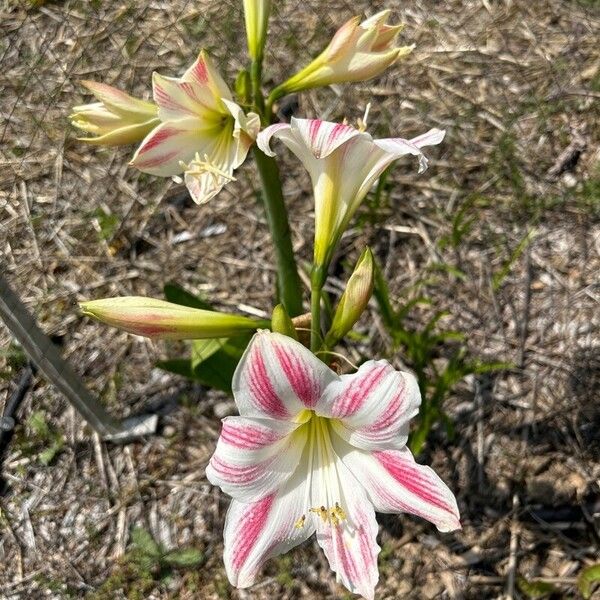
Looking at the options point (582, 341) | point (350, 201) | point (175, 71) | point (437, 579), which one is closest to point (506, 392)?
point (582, 341)

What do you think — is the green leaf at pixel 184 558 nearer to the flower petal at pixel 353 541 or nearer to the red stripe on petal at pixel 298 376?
the flower petal at pixel 353 541

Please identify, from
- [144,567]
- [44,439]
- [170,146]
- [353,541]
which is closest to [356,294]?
[353,541]

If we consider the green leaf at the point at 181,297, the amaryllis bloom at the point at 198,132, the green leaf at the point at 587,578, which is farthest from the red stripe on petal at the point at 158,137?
the green leaf at the point at 587,578

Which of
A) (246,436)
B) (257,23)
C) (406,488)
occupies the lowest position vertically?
(406,488)

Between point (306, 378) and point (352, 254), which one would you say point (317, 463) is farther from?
point (352, 254)

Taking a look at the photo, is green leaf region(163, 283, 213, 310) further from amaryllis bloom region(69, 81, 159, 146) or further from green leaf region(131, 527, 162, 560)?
green leaf region(131, 527, 162, 560)

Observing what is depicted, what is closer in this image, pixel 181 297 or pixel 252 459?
pixel 252 459

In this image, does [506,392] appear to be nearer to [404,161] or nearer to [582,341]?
[582,341]
